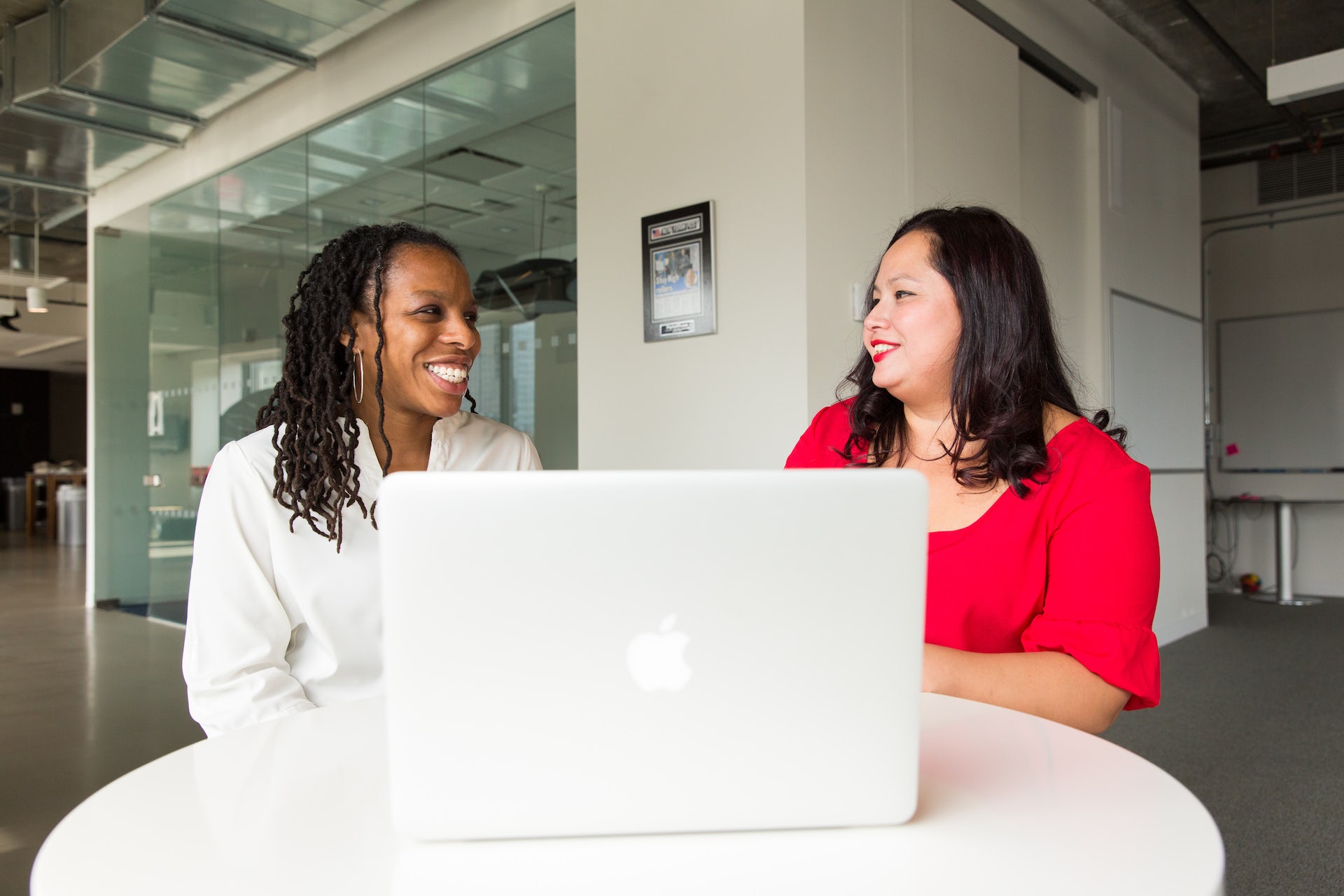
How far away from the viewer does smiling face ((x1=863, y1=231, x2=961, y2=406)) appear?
147 cm

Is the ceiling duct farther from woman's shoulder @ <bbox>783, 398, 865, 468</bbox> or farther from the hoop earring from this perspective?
woman's shoulder @ <bbox>783, 398, 865, 468</bbox>

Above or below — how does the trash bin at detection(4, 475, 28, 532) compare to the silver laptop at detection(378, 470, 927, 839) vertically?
below

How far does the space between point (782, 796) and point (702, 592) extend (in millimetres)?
165

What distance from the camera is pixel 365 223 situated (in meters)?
4.81

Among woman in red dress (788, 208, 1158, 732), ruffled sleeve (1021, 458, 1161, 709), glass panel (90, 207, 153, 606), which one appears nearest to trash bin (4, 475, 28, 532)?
glass panel (90, 207, 153, 606)

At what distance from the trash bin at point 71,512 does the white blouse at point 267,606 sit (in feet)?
42.5

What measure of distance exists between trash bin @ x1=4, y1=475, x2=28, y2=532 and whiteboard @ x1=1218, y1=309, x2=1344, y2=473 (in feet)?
57.4

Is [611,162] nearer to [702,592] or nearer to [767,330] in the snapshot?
[767,330]

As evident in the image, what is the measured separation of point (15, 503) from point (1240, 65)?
18.3 meters

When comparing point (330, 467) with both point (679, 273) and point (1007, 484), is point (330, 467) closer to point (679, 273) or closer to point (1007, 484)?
point (1007, 484)

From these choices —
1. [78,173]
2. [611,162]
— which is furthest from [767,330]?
[78,173]

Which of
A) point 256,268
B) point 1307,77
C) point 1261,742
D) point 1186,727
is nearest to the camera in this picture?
point 1261,742

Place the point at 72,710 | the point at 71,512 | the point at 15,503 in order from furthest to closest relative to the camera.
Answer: the point at 15,503 < the point at 71,512 < the point at 72,710

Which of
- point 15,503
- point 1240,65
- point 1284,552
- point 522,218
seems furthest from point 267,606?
point 15,503
